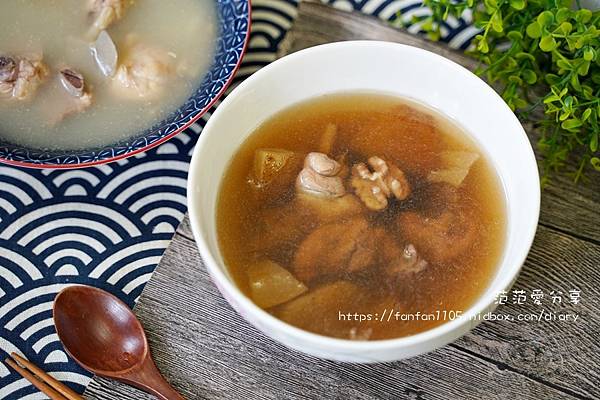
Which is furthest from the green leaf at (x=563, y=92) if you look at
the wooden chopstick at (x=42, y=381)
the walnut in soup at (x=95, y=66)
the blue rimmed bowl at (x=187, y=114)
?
the wooden chopstick at (x=42, y=381)

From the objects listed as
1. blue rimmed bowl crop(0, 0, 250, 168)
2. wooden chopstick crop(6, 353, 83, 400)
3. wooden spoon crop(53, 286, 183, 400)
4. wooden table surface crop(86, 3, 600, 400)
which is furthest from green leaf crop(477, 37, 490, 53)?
wooden chopstick crop(6, 353, 83, 400)

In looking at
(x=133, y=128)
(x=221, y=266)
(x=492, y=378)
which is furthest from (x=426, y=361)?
(x=133, y=128)

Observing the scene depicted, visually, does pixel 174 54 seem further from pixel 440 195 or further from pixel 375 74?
pixel 440 195

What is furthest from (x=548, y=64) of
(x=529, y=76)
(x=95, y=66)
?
(x=95, y=66)

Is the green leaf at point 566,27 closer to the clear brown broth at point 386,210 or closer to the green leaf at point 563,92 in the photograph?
the green leaf at point 563,92

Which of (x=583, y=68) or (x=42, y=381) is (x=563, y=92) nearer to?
(x=583, y=68)

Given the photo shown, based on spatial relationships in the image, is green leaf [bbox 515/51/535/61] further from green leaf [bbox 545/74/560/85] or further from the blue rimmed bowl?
the blue rimmed bowl
